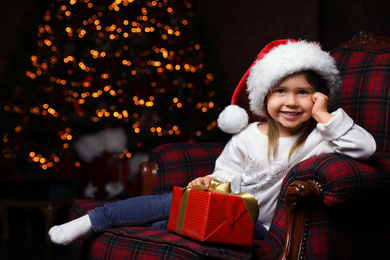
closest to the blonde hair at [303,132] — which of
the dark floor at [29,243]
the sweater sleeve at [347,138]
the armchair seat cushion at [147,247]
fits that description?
the sweater sleeve at [347,138]

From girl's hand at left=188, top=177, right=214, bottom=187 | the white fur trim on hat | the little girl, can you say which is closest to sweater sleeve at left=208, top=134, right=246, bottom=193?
the little girl

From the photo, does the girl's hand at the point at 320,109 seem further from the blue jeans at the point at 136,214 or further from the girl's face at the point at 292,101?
the blue jeans at the point at 136,214

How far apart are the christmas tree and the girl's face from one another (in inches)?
90.1

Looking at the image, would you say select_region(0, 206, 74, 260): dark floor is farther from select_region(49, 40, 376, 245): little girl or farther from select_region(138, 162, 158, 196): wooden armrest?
select_region(49, 40, 376, 245): little girl

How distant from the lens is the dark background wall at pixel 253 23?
327 centimetres

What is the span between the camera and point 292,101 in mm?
1715

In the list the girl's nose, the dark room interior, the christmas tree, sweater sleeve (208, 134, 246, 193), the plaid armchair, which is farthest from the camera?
the christmas tree

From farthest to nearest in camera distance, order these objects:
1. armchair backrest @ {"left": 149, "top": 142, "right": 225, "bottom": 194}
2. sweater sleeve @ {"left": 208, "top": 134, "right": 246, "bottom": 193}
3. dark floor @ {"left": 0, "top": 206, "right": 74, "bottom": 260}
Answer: dark floor @ {"left": 0, "top": 206, "right": 74, "bottom": 260} < armchair backrest @ {"left": 149, "top": 142, "right": 225, "bottom": 194} < sweater sleeve @ {"left": 208, "top": 134, "right": 246, "bottom": 193}

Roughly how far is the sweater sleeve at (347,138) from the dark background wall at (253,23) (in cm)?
184

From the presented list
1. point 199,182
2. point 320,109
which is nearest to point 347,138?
point 320,109

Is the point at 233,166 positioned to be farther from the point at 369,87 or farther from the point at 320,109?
the point at 369,87

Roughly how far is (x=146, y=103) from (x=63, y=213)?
59.6 inches

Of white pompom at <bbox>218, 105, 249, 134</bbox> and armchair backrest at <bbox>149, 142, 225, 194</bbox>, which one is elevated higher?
white pompom at <bbox>218, 105, 249, 134</bbox>

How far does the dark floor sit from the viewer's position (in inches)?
122
